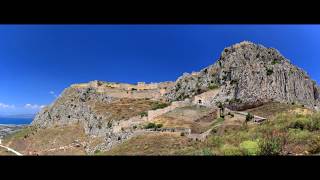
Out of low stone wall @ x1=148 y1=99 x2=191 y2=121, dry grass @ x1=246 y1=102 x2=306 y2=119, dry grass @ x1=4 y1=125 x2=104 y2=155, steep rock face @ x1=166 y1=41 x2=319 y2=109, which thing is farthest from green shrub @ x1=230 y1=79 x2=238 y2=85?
dry grass @ x1=4 y1=125 x2=104 y2=155

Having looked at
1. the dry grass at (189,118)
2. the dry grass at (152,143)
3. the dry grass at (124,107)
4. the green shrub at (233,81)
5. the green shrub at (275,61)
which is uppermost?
the green shrub at (275,61)

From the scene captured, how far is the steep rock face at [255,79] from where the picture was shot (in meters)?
33.1

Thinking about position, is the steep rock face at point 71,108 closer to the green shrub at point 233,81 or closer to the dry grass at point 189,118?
the dry grass at point 189,118

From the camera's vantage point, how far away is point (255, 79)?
3388 cm

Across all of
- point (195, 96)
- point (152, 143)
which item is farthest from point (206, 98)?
point (152, 143)

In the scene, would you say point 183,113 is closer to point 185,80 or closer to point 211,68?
point 211,68

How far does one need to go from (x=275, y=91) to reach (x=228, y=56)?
7061mm

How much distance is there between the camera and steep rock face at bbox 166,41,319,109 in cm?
3312

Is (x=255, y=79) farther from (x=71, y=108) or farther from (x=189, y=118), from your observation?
(x=71, y=108)

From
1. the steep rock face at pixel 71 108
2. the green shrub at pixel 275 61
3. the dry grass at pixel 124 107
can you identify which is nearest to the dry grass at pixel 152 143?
the dry grass at pixel 124 107

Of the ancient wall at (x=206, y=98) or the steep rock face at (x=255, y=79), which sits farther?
the ancient wall at (x=206, y=98)

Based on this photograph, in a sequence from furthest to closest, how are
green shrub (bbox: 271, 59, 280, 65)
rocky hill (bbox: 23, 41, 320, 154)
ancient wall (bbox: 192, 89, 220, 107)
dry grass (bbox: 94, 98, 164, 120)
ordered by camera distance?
dry grass (bbox: 94, 98, 164, 120) < green shrub (bbox: 271, 59, 280, 65) < ancient wall (bbox: 192, 89, 220, 107) < rocky hill (bbox: 23, 41, 320, 154)

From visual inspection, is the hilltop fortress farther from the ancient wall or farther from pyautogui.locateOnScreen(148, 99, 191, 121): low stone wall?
pyautogui.locateOnScreen(148, 99, 191, 121): low stone wall
